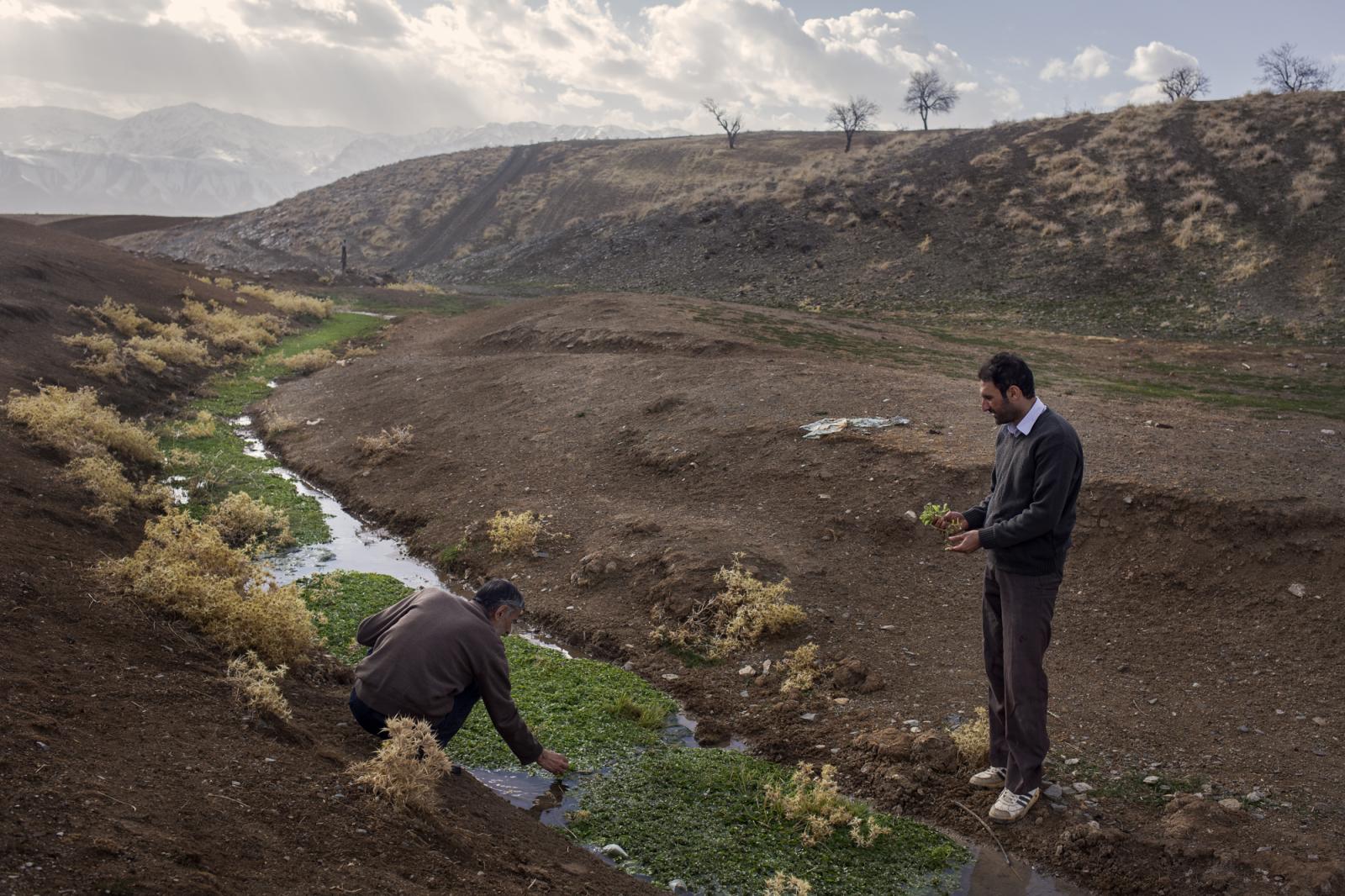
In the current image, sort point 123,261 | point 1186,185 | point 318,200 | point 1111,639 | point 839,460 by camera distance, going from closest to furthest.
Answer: point 1111,639 < point 839,460 < point 123,261 < point 1186,185 < point 318,200

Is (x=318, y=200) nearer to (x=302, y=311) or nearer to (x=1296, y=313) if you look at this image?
(x=302, y=311)

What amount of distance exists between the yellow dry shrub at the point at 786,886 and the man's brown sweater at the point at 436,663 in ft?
6.05

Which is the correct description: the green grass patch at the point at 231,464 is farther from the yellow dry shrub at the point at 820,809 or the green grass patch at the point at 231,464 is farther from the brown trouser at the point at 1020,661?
the brown trouser at the point at 1020,661

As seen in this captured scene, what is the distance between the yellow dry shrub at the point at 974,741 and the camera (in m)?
6.58

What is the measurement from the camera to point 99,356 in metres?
19.1

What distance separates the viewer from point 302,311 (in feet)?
109

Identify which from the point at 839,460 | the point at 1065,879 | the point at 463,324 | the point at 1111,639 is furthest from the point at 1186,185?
the point at 1065,879

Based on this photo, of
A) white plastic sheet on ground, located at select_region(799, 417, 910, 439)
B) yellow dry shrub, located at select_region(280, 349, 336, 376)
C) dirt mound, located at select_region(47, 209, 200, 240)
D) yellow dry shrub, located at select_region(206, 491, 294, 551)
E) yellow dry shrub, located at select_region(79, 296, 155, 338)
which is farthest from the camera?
dirt mound, located at select_region(47, 209, 200, 240)

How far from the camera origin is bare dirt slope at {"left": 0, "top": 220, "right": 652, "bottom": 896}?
3.76m

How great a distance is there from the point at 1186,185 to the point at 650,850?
140 feet

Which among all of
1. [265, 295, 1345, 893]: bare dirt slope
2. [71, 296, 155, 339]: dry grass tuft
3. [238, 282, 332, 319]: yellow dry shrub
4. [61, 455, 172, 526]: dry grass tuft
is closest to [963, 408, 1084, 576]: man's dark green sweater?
[265, 295, 1345, 893]: bare dirt slope

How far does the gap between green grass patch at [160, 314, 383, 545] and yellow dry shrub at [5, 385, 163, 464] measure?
1.84 feet

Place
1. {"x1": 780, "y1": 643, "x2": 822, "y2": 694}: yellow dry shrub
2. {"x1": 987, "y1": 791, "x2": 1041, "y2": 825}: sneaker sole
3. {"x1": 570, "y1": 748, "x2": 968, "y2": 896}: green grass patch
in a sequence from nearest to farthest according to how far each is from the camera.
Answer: {"x1": 570, "y1": 748, "x2": 968, "y2": 896}: green grass patch < {"x1": 987, "y1": 791, "x2": 1041, "y2": 825}: sneaker sole < {"x1": 780, "y1": 643, "x2": 822, "y2": 694}: yellow dry shrub

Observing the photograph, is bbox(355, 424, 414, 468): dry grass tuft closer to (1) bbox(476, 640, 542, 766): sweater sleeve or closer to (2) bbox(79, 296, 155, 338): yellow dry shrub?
(1) bbox(476, 640, 542, 766): sweater sleeve
